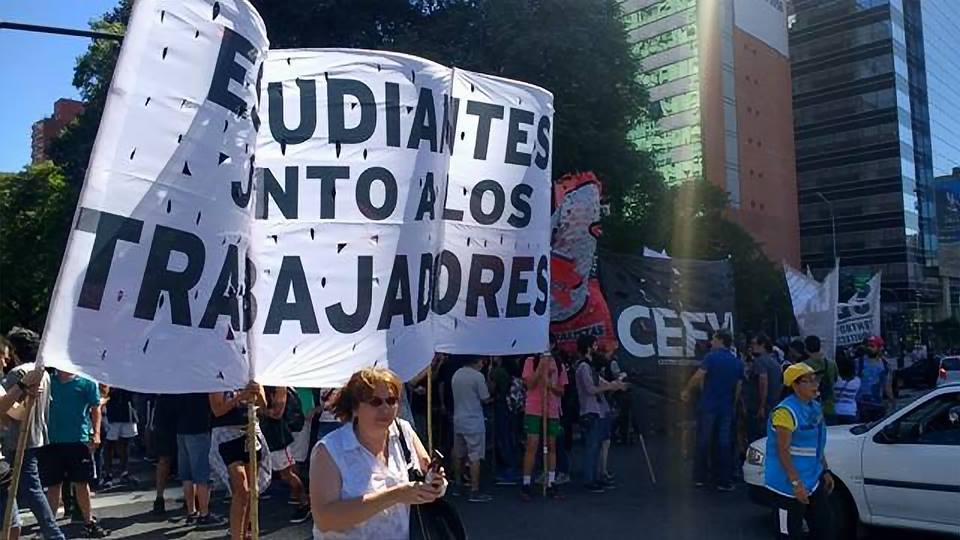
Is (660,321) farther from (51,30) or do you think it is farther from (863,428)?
(51,30)

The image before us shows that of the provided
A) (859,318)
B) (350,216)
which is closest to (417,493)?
(350,216)

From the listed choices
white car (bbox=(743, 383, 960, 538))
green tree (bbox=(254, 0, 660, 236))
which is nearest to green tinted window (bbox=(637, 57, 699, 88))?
green tree (bbox=(254, 0, 660, 236))

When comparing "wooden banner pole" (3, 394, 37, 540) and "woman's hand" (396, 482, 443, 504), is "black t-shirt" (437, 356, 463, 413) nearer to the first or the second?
"wooden banner pole" (3, 394, 37, 540)

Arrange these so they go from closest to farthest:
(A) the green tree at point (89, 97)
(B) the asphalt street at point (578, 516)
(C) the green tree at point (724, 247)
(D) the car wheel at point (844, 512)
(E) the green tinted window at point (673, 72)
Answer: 1. (D) the car wheel at point (844, 512)
2. (B) the asphalt street at point (578, 516)
3. (A) the green tree at point (89, 97)
4. (C) the green tree at point (724, 247)
5. (E) the green tinted window at point (673, 72)

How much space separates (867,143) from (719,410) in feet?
288

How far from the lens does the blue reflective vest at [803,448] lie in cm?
544

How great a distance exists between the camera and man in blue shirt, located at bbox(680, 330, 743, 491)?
1016cm

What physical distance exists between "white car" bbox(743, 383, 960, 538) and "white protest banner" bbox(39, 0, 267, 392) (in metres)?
5.51

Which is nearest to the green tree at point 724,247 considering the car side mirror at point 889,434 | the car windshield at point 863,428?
the car windshield at point 863,428

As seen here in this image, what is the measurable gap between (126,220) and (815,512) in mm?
4661

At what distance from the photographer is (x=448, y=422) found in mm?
11508

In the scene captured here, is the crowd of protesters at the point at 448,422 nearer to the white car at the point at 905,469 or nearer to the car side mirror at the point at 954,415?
the white car at the point at 905,469

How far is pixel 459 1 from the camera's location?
23.3 metres

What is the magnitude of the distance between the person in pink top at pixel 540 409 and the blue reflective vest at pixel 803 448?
14.2 ft
